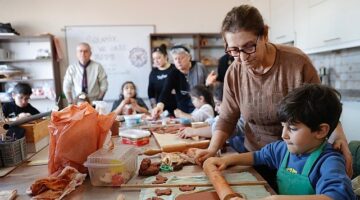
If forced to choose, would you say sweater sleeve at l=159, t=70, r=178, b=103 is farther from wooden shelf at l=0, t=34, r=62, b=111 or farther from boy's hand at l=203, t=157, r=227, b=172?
wooden shelf at l=0, t=34, r=62, b=111

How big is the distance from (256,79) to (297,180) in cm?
43

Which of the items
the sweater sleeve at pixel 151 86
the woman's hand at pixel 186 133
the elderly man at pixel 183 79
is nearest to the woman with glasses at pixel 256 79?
the woman's hand at pixel 186 133

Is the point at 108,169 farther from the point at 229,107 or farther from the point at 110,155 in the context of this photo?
the point at 229,107

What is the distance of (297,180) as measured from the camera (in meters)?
0.90

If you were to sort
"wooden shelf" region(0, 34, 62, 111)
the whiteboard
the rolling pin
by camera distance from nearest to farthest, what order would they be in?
the rolling pin
"wooden shelf" region(0, 34, 62, 111)
the whiteboard

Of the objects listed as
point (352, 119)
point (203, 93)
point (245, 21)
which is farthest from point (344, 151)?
point (352, 119)

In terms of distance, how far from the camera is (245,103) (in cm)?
120

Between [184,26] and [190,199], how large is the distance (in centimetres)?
407

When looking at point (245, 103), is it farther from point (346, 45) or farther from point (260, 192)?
point (346, 45)

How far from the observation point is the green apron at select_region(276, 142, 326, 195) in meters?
0.87

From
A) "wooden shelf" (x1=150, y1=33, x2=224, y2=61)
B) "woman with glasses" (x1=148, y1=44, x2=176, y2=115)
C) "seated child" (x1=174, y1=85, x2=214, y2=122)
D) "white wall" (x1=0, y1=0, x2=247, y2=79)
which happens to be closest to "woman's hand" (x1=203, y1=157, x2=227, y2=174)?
"seated child" (x1=174, y1=85, x2=214, y2=122)

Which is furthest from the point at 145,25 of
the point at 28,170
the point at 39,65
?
the point at 28,170

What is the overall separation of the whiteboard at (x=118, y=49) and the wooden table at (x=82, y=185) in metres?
3.43

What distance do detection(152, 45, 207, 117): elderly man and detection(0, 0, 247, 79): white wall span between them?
6.46ft
